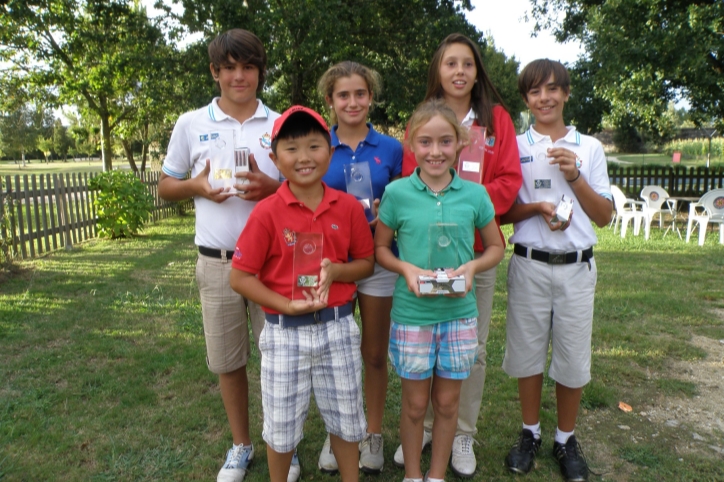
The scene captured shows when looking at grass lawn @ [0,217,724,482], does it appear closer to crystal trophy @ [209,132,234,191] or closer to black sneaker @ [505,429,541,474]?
black sneaker @ [505,429,541,474]

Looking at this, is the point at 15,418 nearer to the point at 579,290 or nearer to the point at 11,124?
the point at 579,290

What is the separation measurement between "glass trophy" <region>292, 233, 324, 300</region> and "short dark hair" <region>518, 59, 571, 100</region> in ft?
4.64

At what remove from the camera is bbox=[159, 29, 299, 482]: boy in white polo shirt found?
8.45 ft

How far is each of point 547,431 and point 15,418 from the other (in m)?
3.45

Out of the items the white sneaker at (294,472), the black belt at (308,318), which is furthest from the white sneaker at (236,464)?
the black belt at (308,318)

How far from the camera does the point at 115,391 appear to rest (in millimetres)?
3953

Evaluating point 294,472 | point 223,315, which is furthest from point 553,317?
point 223,315

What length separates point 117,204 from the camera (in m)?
11.0

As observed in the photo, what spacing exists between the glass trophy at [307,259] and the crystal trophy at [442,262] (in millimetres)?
442

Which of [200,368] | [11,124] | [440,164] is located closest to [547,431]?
[440,164]

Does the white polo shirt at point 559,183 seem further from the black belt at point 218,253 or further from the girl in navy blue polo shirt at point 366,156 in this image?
the black belt at point 218,253

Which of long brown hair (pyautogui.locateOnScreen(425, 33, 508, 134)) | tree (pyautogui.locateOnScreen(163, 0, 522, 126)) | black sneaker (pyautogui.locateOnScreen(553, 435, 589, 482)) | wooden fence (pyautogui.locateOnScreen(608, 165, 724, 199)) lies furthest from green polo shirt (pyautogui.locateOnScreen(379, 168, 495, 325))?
wooden fence (pyautogui.locateOnScreen(608, 165, 724, 199))

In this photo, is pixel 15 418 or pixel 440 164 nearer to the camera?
pixel 440 164

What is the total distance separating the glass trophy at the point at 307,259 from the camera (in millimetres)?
2195
